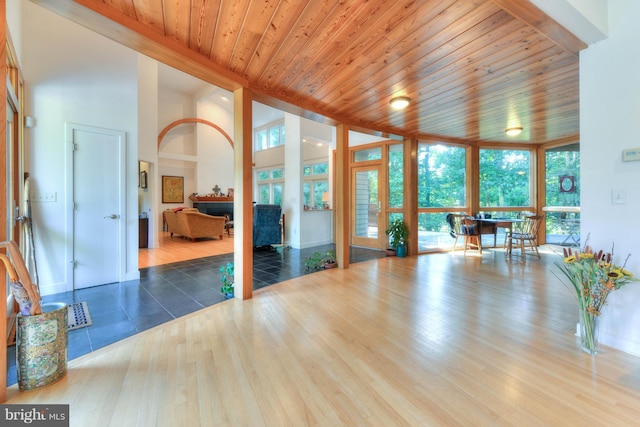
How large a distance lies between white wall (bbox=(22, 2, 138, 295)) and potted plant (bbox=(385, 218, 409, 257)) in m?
4.97

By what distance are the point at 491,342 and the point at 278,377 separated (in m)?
1.64

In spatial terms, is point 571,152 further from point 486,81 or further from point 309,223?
point 309,223

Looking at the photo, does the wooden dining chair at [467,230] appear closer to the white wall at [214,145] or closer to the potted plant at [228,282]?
the potted plant at [228,282]

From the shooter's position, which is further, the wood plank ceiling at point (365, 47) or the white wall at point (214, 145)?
the white wall at point (214, 145)

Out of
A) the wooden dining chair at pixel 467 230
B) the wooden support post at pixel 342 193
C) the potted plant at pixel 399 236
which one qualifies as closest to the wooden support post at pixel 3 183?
the wooden support post at pixel 342 193

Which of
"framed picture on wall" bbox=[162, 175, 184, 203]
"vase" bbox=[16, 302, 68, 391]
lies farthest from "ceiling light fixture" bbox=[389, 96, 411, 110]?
"framed picture on wall" bbox=[162, 175, 184, 203]

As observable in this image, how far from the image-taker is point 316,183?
7355mm

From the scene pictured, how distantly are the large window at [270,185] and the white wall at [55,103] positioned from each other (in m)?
5.38

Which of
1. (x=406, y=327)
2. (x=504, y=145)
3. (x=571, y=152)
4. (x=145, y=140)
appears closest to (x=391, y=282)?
(x=406, y=327)

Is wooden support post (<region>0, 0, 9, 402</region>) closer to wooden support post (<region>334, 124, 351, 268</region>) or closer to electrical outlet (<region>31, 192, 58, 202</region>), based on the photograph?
electrical outlet (<region>31, 192, 58, 202</region>)

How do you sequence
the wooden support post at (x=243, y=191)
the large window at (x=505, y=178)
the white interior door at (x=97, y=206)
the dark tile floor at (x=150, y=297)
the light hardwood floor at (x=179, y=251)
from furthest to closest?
1. the large window at (x=505, y=178)
2. the light hardwood floor at (x=179, y=251)
3. the white interior door at (x=97, y=206)
4. the wooden support post at (x=243, y=191)
5. the dark tile floor at (x=150, y=297)

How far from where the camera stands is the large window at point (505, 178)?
6.21m

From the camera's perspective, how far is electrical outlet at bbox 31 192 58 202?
10.0 feet

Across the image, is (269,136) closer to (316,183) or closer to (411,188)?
(316,183)
